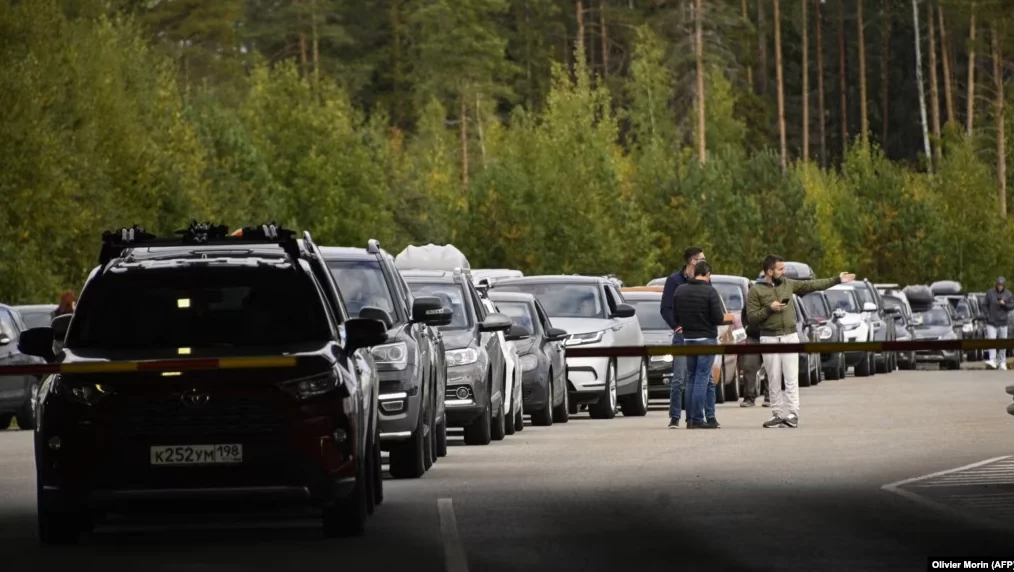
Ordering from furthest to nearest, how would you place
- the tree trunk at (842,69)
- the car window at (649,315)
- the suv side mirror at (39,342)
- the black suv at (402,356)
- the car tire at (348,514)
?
the tree trunk at (842,69), the car window at (649,315), the black suv at (402,356), the suv side mirror at (39,342), the car tire at (348,514)

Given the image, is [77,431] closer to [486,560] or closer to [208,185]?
[486,560]

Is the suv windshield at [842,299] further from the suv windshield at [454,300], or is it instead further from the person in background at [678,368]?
the suv windshield at [454,300]

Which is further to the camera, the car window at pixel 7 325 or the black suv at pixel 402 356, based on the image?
the car window at pixel 7 325

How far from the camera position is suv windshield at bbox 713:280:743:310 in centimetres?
4078

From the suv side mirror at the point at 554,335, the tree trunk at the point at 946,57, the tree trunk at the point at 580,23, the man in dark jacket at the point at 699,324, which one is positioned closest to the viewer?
the man in dark jacket at the point at 699,324

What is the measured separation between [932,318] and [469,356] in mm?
41926

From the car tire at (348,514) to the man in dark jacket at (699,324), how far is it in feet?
47.2

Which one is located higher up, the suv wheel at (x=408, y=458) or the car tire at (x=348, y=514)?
the car tire at (x=348, y=514)

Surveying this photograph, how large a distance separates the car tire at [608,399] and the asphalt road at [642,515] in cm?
605

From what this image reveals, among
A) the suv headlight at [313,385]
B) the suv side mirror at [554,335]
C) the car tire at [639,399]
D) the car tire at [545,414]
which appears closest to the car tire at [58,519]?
the suv headlight at [313,385]

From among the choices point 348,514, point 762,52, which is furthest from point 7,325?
point 762,52

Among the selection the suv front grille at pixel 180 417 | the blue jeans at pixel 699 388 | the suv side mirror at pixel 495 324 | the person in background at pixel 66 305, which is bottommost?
the blue jeans at pixel 699 388

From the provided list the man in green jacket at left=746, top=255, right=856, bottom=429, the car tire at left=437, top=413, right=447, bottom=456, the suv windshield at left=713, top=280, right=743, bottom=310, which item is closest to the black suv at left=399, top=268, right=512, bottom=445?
the car tire at left=437, top=413, right=447, bottom=456

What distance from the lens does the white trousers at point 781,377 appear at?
2934 cm
